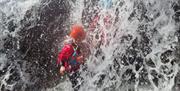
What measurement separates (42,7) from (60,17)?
19 cm

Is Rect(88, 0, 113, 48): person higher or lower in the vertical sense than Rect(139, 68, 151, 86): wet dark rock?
higher

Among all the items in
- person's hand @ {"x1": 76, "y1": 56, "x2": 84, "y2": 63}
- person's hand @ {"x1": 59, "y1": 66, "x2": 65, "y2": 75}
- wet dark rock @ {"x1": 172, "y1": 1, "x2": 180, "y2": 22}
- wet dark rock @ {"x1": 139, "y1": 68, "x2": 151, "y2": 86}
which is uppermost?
wet dark rock @ {"x1": 172, "y1": 1, "x2": 180, "y2": 22}

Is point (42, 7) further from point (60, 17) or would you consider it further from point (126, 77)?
point (126, 77)

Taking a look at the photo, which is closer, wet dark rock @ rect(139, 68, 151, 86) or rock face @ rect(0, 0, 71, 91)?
wet dark rock @ rect(139, 68, 151, 86)

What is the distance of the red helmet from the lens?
8.55ft

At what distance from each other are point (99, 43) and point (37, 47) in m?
0.53

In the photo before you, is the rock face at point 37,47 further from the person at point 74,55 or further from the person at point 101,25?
the person at point 101,25

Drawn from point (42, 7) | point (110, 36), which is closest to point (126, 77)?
point (110, 36)

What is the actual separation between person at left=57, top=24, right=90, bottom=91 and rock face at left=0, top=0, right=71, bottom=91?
13 centimetres

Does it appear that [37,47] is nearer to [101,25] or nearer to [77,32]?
[77,32]

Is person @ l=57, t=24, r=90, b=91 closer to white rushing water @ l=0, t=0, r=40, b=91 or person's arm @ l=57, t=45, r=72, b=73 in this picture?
person's arm @ l=57, t=45, r=72, b=73

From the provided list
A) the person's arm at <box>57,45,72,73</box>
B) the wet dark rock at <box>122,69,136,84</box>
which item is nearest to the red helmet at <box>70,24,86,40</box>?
the person's arm at <box>57,45,72,73</box>

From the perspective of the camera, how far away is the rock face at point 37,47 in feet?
9.05

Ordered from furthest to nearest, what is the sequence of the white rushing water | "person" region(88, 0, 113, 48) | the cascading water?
the white rushing water < "person" region(88, 0, 113, 48) < the cascading water
